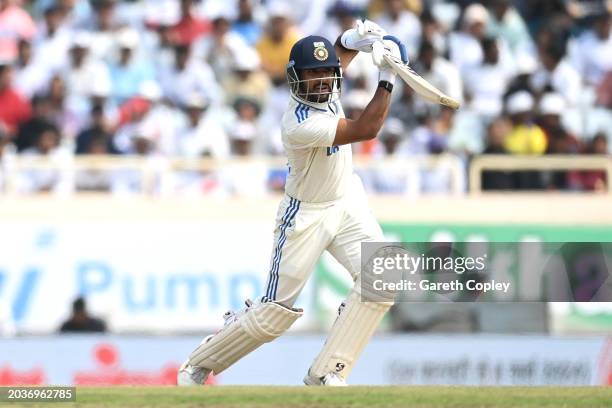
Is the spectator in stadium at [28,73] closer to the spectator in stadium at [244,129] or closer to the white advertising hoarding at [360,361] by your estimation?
the spectator in stadium at [244,129]

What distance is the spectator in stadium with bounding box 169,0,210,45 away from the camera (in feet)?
46.6

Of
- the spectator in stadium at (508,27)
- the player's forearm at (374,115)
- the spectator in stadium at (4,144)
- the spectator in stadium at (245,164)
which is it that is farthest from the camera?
the spectator in stadium at (508,27)

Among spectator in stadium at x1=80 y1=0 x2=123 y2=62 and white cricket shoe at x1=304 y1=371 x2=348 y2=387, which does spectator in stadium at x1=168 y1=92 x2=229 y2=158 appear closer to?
spectator in stadium at x1=80 y1=0 x2=123 y2=62

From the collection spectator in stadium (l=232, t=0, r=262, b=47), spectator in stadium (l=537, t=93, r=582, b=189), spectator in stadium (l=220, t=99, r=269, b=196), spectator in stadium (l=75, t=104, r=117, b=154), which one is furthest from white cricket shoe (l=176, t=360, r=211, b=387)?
spectator in stadium (l=232, t=0, r=262, b=47)

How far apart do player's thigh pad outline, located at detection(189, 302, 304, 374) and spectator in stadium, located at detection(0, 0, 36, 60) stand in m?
6.64

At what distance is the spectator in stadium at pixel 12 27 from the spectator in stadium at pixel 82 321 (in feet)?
8.58

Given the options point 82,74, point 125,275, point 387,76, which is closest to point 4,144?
point 82,74

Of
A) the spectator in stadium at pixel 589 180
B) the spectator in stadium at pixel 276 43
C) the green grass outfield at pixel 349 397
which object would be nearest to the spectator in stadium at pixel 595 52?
the spectator in stadium at pixel 589 180

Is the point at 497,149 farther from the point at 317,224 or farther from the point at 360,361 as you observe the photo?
the point at 317,224

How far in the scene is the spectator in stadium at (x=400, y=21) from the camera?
14459 millimetres

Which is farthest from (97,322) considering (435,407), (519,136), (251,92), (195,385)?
(435,407)

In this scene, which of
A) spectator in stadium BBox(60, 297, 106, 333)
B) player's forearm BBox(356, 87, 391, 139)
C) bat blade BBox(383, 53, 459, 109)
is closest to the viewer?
player's forearm BBox(356, 87, 391, 139)

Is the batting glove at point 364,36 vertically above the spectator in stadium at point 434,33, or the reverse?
the spectator in stadium at point 434,33

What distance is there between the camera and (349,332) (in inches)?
305
